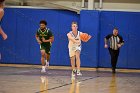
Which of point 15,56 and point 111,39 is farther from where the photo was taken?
point 15,56

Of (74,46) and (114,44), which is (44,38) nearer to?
(74,46)

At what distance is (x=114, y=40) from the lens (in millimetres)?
18875

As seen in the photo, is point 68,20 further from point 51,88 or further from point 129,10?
point 51,88

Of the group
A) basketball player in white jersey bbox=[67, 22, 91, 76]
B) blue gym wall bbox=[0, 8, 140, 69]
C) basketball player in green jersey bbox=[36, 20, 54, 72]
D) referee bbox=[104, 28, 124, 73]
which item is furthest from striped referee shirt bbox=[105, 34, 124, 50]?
basketball player in white jersey bbox=[67, 22, 91, 76]

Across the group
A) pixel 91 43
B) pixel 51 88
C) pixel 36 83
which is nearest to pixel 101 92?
pixel 51 88

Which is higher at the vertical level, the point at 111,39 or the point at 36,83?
the point at 111,39

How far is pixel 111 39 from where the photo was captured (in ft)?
62.2

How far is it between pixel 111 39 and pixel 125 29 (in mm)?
1847

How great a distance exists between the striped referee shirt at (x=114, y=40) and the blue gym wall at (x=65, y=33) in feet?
4.90

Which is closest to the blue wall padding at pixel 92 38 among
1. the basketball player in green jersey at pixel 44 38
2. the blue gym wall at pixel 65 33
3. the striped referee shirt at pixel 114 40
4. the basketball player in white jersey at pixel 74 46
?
the blue gym wall at pixel 65 33

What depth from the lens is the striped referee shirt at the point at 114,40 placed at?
1877 cm

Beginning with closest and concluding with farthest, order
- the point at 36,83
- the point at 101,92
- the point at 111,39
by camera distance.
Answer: the point at 101,92
the point at 36,83
the point at 111,39

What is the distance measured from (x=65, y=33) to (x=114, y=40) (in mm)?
2991

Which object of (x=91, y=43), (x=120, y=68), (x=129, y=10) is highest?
(x=129, y=10)
